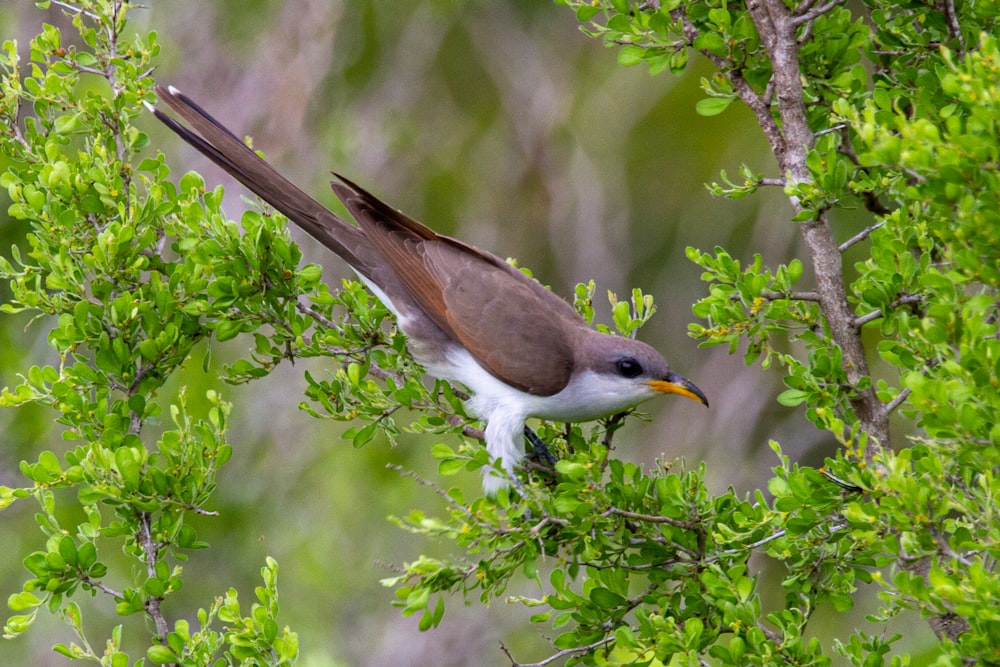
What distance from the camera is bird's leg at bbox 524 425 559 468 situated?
4336 mm

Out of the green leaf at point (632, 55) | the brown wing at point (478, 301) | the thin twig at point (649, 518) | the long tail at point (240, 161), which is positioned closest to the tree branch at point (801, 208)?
the green leaf at point (632, 55)

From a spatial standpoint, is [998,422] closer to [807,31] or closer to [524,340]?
[807,31]

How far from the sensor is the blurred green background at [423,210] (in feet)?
23.3

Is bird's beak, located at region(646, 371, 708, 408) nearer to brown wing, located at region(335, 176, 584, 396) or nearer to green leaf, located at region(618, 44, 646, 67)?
brown wing, located at region(335, 176, 584, 396)

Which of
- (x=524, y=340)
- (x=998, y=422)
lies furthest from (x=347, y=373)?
(x=998, y=422)

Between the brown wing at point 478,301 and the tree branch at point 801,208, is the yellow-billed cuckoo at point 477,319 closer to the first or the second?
the brown wing at point 478,301

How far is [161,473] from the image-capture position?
3148 millimetres

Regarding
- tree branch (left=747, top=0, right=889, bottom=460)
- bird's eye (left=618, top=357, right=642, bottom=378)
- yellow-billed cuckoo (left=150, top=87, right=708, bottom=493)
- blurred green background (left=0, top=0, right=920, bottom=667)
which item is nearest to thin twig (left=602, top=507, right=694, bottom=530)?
tree branch (left=747, top=0, right=889, bottom=460)

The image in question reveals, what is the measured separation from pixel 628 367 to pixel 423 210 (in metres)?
7.43

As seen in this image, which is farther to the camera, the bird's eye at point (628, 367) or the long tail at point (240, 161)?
the bird's eye at point (628, 367)

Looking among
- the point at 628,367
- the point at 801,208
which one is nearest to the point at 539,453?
the point at 628,367

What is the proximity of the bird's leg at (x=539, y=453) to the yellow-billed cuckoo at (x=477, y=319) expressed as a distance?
0.35ft

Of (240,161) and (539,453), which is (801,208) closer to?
(539,453)

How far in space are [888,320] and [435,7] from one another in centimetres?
851
